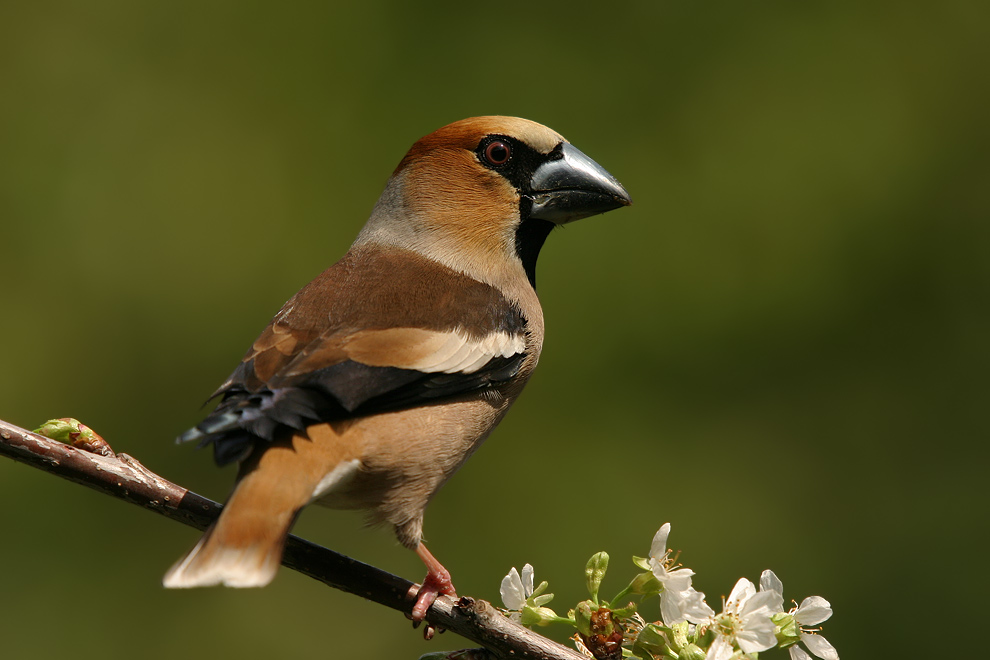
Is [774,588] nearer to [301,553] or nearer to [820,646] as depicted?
[820,646]

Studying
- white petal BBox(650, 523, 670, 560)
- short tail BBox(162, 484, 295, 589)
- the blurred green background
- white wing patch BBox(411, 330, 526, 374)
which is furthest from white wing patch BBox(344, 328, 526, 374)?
the blurred green background

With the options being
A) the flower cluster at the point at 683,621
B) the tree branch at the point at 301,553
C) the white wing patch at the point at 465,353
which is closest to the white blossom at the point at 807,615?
the flower cluster at the point at 683,621

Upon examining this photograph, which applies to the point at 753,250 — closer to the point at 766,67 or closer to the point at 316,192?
the point at 766,67

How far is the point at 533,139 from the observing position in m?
3.64

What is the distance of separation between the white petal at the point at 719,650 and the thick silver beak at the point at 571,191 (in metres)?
1.81

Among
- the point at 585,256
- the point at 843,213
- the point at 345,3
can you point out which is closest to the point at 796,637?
the point at 585,256

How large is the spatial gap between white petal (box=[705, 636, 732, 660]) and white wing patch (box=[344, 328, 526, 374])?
1.08 metres

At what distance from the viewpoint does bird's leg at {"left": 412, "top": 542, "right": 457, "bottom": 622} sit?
2.64 metres

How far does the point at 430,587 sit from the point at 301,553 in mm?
370

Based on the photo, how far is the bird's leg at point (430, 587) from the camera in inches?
104

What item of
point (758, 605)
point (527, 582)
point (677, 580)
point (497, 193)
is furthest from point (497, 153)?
point (758, 605)

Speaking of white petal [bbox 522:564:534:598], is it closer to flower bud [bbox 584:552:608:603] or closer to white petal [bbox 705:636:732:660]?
flower bud [bbox 584:552:608:603]

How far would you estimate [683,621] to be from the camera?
7.47 ft

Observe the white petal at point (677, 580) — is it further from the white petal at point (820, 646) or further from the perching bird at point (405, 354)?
the perching bird at point (405, 354)
